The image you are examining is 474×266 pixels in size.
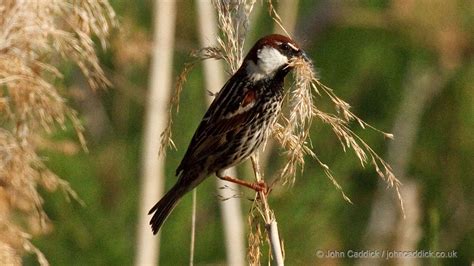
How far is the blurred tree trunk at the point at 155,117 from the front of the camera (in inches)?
172

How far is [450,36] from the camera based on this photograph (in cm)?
604

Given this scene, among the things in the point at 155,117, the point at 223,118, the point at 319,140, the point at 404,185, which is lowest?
the point at 404,185

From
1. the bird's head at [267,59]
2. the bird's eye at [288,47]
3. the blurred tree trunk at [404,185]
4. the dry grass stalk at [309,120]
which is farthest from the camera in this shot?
the blurred tree trunk at [404,185]

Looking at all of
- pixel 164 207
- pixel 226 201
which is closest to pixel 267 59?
pixel 164 207

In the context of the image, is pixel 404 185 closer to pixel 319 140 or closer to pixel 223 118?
pixel 319 140

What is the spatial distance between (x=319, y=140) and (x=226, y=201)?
1.19m

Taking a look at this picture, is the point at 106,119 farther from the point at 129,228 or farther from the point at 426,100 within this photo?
the point at 426,100

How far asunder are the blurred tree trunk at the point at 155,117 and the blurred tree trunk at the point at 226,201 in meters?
0.17

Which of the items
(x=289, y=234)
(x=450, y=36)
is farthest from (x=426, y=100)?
(x=289, y=234)

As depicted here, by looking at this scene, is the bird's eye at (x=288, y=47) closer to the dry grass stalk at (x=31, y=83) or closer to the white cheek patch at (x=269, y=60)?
the white cheek patch at (x=269, y=60)

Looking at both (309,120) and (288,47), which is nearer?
(309,120)

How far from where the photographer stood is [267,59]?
11.7ft

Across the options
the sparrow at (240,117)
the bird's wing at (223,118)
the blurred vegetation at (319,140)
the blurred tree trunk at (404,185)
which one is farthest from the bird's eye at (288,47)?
the blurred tree trunk at (404,185)

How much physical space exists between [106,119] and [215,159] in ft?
6.82
